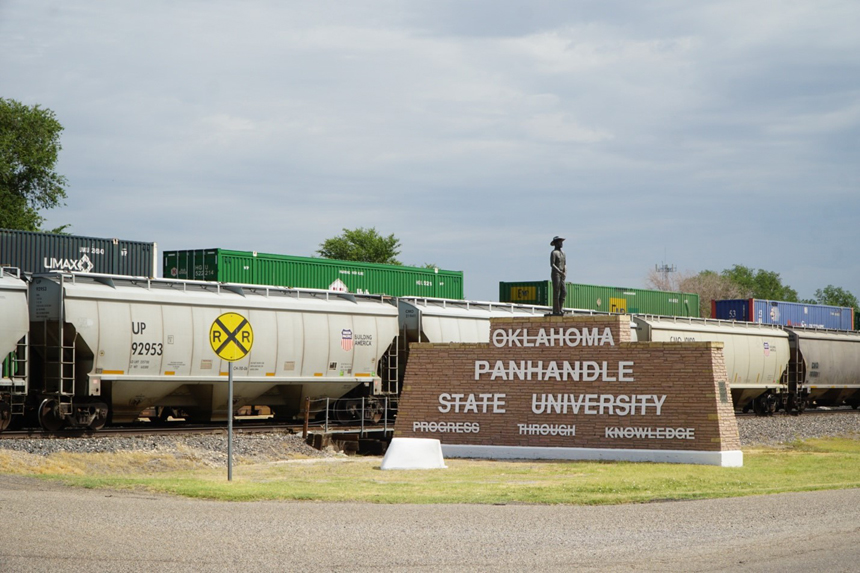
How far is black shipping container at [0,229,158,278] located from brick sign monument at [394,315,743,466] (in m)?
9.35

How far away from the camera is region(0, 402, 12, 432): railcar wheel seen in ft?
70.5

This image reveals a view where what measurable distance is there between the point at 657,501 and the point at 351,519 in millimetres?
4508

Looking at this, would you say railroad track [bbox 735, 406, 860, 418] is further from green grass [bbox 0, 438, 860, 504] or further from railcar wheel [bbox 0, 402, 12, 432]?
railcar wheel [bbox 0, 402, 12, 432]

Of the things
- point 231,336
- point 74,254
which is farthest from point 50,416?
point 231,336

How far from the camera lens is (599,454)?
811 inches

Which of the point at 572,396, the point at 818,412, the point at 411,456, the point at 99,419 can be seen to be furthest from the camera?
the point at 818,412

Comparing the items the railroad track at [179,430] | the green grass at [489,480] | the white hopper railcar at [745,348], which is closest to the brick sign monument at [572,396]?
the green grass at [489,480]

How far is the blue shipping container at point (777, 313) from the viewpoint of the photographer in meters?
49.2

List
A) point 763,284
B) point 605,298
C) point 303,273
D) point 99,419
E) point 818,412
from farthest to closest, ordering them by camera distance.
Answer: point 763,284
point 818,412
point 605,298
point 303,273
point 99,419

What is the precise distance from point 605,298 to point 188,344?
2324 centimetres

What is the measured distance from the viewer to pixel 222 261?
93.4 feet

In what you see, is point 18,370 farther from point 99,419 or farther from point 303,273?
point 303,273

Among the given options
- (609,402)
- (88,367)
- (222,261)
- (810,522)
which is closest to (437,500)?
(810,522)

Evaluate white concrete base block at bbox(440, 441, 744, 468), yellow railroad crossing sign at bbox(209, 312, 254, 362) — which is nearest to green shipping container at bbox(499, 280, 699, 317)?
white concrete base block at bbox(440, 441, 744, 468)
